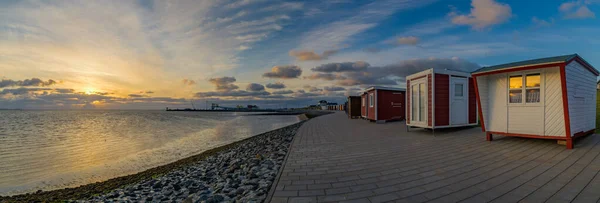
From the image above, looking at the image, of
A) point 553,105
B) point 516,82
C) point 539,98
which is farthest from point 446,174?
point 516,82

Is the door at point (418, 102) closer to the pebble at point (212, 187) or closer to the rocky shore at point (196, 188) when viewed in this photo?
the rocky shore at point (196, 188)

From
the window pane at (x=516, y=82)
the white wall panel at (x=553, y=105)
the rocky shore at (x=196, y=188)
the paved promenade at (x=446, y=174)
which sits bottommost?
the rocky shore at (x=196, y=188)

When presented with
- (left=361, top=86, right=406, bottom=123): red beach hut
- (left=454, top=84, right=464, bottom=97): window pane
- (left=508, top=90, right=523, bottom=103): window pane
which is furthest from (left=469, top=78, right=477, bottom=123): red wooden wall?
(left=361, top=86, right=406, bottom=123): red beach hut

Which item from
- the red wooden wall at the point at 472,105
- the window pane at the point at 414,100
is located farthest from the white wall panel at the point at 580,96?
the window pane at the point at 414,100

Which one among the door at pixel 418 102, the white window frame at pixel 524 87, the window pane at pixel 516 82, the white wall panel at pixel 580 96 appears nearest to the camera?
the white wall panel at pixel 580 96

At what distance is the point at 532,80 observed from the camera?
22.9 feet

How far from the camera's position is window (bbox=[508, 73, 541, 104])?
690 cm

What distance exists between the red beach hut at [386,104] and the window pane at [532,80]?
913 cm

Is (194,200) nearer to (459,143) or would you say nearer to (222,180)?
(222,180)

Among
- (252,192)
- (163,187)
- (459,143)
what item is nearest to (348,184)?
(252,192)

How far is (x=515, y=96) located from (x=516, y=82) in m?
0.42

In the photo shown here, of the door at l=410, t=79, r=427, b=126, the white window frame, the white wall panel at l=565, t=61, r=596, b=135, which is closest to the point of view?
the white wall panel at l=565, t=61, r=596, b=135

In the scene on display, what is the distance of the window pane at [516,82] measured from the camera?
7.15m

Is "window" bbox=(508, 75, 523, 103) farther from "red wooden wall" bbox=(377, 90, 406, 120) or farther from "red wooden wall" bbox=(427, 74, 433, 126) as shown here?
"red wooden wall" bbox=(377, 90, 406, 120)
